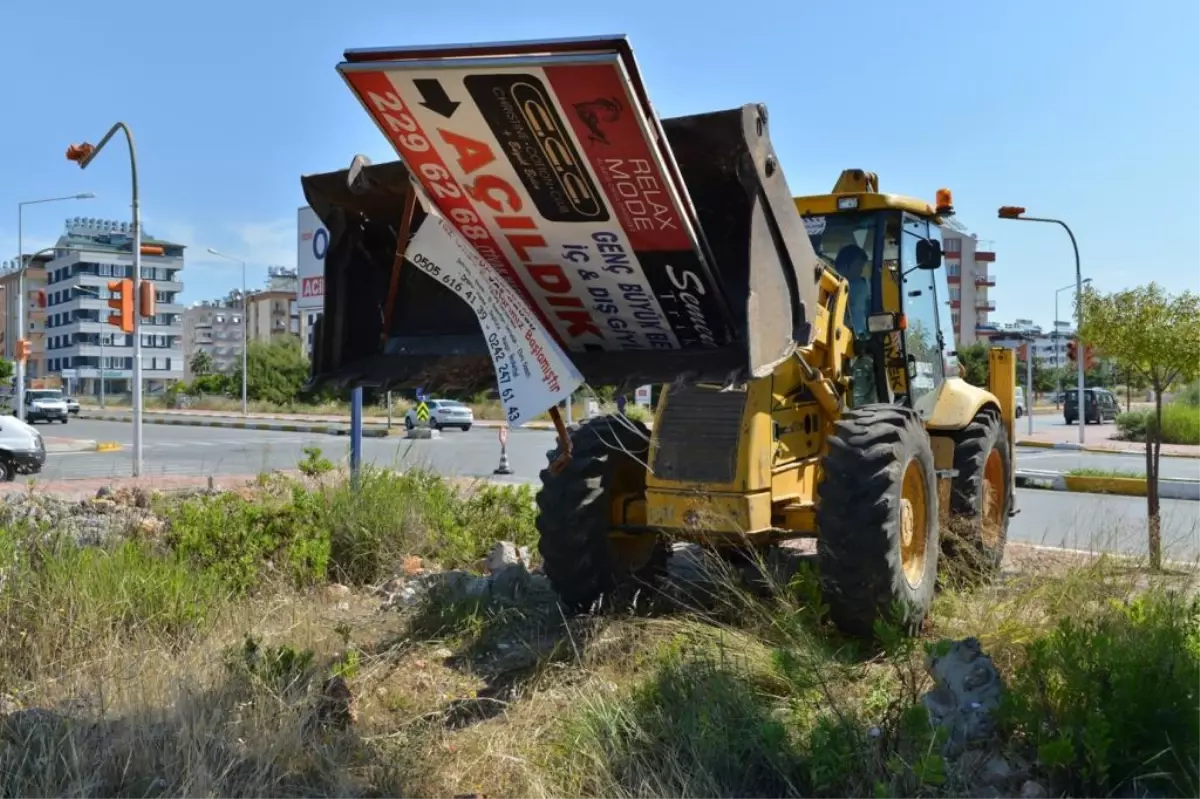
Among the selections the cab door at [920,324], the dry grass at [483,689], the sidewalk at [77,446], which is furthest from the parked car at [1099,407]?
the dry grass at [483,689]

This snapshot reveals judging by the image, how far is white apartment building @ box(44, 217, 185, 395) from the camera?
11494 cm

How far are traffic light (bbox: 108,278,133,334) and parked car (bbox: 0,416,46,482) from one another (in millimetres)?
→ 2704

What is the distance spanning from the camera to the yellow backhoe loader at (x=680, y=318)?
4273mm

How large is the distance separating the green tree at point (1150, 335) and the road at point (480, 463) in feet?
4.00

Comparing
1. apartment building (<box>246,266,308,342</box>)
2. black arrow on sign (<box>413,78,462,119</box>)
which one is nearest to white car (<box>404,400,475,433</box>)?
black arrow on sign (<box>413,78,462,119</box>)

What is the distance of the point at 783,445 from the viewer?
20.2ft

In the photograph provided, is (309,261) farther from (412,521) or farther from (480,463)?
(480,463)

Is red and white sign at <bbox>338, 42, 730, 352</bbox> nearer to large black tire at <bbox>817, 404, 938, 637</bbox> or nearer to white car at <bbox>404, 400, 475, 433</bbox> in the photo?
large black tire at <bbox>817, 404, 938, 637</bbox>

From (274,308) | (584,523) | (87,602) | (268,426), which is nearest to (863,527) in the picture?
(584,523)

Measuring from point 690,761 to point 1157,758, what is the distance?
5.13ft

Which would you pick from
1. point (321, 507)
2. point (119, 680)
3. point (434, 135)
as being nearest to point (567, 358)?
point (434, 135)

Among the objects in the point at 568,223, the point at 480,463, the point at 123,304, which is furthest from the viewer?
the point at 480,463

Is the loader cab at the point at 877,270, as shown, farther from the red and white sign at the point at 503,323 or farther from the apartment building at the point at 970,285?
the apartment building at the point at 970,285

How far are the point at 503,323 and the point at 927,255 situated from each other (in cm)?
327
